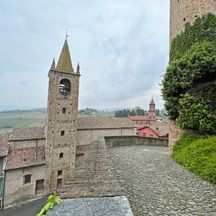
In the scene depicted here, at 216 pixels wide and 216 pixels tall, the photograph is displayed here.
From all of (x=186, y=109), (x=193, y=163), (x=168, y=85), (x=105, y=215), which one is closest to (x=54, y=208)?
(x=105, y=215)

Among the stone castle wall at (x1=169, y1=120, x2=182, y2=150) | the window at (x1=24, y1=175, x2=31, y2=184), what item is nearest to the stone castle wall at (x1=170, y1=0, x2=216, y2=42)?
the stone castle wall at (x1=169, y1=120, x2=182, y2=150)

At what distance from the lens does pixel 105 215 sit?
6.26ft

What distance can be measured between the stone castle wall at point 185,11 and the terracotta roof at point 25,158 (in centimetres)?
1836

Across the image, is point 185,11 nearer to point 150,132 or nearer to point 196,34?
point 196,34

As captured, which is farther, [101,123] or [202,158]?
[101,123]

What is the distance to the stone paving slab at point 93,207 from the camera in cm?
195

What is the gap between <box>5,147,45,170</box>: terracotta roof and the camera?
1941cm

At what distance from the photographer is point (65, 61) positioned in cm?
2511

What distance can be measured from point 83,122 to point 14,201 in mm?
15321

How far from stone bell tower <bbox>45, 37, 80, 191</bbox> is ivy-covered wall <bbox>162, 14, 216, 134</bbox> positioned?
16161 millimetres

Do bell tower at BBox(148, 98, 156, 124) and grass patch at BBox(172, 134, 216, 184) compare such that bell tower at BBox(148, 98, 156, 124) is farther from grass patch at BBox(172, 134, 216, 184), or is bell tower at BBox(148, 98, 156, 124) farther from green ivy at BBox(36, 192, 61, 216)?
green ivy at BBox(36, 192, 61, 216)

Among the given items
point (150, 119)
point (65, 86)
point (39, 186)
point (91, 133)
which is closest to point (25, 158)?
point (39, 186)

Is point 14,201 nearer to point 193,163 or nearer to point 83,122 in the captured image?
point 83,122

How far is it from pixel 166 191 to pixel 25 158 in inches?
758
